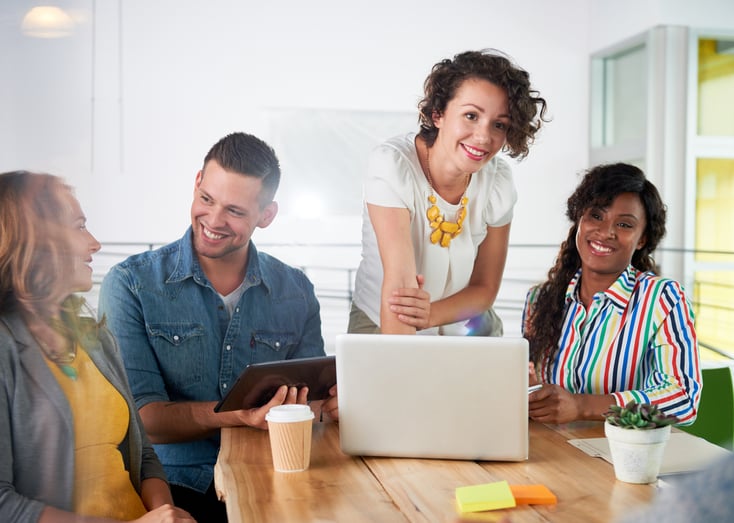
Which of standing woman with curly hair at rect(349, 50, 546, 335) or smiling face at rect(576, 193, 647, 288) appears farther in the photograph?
standing woman with curly hair at rect(349, 50, 546, 335)

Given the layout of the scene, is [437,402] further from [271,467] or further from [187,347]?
[187,347]

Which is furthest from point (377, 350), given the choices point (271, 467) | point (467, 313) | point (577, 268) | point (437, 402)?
point (467, 313)

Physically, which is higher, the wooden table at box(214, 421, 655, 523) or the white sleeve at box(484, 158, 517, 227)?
the white sleeve at box(484, 158, 517, 227)

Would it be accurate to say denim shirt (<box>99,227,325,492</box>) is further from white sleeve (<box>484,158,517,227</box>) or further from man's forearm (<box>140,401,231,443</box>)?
white sleeve (<box>484,158,517,227</box>)

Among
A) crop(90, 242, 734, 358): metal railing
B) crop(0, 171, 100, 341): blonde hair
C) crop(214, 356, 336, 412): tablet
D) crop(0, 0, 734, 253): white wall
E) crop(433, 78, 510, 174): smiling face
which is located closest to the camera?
crop(0, 171, 100, 341): blonde hair

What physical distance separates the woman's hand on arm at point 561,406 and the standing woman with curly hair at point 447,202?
0.57m

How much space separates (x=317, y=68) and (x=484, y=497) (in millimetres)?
3608

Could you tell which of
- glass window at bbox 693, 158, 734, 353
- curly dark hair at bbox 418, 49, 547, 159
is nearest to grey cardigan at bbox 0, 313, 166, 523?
curly dark hair at bbox 418, 49, 547, 159

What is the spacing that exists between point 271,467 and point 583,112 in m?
3.72

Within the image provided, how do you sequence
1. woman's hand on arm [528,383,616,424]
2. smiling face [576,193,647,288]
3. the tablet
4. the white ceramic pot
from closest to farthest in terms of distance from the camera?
the white ceramic pot
the tablet
woman's hand on arm [528,383,616,424]
smiling face [576,193,647,288]

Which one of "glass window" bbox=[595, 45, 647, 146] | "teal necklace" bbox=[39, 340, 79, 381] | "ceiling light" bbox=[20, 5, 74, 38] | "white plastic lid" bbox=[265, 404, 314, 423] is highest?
"glass window" bbox=[595, 45, 647, 146]

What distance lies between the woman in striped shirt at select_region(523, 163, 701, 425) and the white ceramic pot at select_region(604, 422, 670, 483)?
0.46 m

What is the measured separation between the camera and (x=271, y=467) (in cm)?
133

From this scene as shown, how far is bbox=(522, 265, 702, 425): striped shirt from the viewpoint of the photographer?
69.0 inches
